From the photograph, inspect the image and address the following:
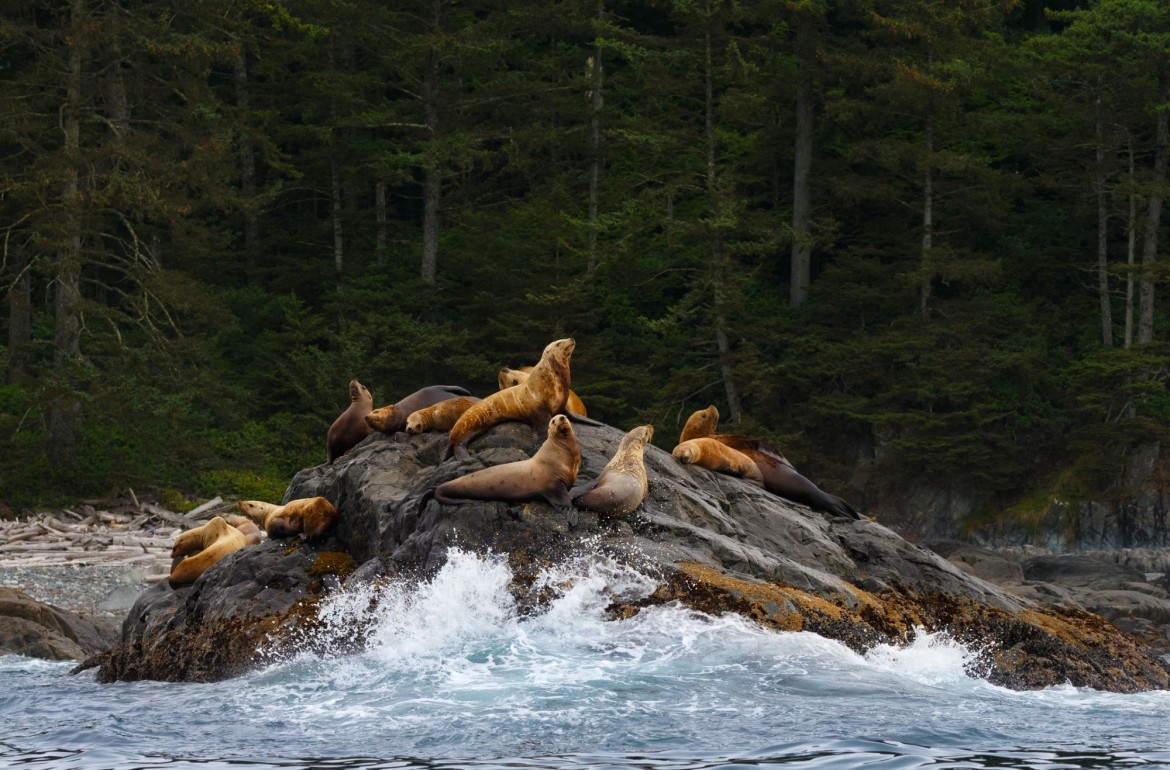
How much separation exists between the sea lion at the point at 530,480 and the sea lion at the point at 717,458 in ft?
7.35

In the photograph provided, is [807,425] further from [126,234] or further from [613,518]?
[613,518]

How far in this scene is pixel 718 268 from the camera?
111 ft

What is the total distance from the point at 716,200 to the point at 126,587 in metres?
18.3

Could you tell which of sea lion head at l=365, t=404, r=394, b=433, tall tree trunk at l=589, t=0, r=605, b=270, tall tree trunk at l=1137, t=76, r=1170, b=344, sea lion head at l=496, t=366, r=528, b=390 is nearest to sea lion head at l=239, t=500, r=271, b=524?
sea lion head at l=365, t=404, r=394, b=433

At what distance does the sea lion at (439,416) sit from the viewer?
12.6 metres

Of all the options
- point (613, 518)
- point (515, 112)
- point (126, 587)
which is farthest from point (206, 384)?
point (613, 518)

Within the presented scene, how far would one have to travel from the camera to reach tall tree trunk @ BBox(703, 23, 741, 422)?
33.4m

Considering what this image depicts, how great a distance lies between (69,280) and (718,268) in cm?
1407

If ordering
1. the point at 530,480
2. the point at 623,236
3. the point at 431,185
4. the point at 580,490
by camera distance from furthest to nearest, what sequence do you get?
the point at 431,185 → the point at 623,236 → the point at 580,490 → the point at 530,480

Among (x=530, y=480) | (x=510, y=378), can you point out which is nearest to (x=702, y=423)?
(x=510, y=378)

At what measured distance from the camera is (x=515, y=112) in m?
39.0

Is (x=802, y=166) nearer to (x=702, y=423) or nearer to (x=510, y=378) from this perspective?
(x=702, y=423)

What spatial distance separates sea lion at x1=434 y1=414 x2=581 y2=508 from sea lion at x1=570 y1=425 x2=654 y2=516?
152 mm

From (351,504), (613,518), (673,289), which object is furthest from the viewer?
(673,289)
